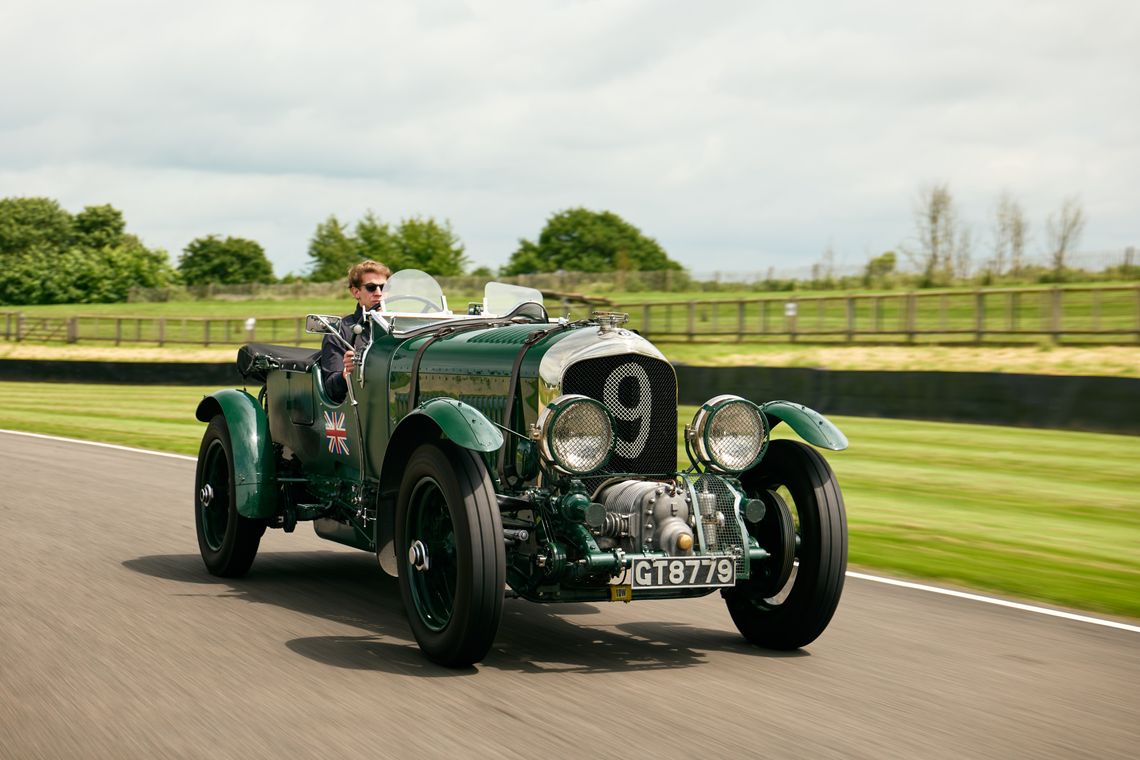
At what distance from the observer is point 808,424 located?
20.4 feet

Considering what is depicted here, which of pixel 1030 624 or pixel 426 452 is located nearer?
pixel 426 452

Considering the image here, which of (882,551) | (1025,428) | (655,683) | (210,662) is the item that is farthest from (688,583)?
(1025,428)

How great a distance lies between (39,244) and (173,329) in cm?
7408

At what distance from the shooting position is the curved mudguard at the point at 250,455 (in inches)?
301

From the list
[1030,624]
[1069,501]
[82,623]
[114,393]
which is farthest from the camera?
[114,393]

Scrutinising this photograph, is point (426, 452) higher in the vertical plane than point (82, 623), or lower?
higher

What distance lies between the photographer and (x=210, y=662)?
5.60m

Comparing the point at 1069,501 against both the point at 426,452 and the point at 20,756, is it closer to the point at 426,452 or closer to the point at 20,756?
the point at 426,452

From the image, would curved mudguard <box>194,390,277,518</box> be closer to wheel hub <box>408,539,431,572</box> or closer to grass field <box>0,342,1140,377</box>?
wheel hub <box>408,539,431,572</box>

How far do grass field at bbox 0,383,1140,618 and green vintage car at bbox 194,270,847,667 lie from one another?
7.68ft

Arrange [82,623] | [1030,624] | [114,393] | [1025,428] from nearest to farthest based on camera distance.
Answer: [82,623]
[1030,624]
[1025,428]
[114,393]

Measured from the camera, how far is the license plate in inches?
216

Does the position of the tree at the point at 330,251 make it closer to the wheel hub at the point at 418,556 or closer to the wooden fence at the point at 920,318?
the wooden fence at the point at 920,318

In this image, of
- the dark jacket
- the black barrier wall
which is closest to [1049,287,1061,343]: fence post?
the black barrier wall
